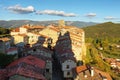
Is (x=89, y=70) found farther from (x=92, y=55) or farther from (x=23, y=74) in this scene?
(x=92, y=55)

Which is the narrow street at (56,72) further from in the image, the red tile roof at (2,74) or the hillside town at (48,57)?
the red tile roof at (2,74)

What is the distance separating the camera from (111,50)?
129 meters

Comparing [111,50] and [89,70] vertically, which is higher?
[89,70]

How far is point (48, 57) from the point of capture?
58688 millimetres

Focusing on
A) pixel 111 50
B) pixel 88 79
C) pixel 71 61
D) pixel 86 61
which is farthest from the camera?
pixel 111 50

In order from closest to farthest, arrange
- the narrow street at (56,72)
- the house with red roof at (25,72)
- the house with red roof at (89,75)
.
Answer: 1. the house with red roof at (25,72)
2. the house with red roof at (89,75)
3. the narrow street at (56,72)

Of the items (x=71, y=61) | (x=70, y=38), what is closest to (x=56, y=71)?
(x=71, y=61)

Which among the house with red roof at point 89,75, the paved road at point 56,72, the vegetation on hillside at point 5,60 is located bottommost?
the paved road at point 56,72

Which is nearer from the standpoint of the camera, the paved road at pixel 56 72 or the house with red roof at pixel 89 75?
the house with red roof at pixel 89 75

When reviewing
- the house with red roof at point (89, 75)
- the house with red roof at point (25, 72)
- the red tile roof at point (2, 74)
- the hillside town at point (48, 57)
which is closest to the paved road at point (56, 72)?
the hillside town at point (48, 57)

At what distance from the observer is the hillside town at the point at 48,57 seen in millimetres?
41534

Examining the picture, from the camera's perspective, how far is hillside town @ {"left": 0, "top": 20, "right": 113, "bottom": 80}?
41534 millimetres

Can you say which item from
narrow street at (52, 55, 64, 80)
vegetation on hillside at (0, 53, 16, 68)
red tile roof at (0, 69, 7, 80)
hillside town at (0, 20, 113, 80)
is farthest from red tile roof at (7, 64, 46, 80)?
narrow street at (52, 55, 64, 80)

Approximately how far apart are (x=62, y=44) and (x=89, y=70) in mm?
21845
